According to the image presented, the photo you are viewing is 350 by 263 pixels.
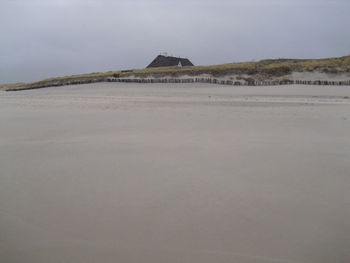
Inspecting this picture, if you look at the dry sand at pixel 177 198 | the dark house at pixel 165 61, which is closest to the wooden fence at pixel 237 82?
the dry sand at pixel 177 198

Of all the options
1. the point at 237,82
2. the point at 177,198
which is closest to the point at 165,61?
the point at 237,82

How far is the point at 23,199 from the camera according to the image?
5.45 ft

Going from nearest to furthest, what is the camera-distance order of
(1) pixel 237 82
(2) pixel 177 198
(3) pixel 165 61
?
(2) pixel 177 198 → (1) pixel 237 82 → (3) pixel 165 61

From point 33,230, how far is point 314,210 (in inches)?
60.7

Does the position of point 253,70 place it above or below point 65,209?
above

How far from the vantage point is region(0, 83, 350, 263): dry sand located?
3.99ft

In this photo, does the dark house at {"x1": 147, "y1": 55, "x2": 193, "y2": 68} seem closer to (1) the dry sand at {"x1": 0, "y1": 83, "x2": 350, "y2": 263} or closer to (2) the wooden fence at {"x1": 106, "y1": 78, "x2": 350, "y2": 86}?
(2) the wooden fence at {"x1": 106, "y1": 78, "x2": 350, "y2": 86}

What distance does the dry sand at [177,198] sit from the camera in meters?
1.21

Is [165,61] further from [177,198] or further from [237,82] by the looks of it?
[177,198]

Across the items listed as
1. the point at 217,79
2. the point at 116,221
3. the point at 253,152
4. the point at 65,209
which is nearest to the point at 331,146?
the point at 253,152

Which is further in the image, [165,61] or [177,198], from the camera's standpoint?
[165,61]

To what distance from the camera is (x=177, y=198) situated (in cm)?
164

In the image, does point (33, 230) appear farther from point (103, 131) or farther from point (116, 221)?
point (103, 131)

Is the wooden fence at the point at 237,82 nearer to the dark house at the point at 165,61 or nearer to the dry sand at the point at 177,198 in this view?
the dry sand at the point at 177,198
